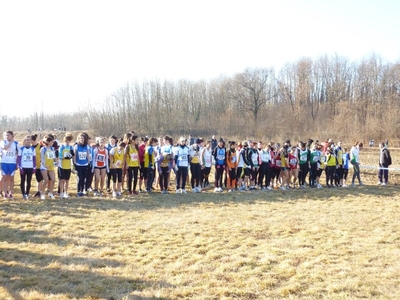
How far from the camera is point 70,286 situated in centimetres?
467

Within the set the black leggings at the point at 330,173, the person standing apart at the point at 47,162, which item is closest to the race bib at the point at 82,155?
the person standing apart at the point at 47,162

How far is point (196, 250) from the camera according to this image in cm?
621

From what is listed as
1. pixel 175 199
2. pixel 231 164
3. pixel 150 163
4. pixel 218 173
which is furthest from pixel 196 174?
pixel 175 199

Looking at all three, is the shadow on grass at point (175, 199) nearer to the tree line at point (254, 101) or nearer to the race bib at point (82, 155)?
the race bib at point (82, 155)

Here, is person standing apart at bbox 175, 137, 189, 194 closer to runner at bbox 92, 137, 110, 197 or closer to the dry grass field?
the dry grass field

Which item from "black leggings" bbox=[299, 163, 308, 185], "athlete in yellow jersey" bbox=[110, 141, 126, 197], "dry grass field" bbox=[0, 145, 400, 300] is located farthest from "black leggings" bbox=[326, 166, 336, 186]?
A: "athlete in yellow jersey" bbox=[110, 141, 126, 197]

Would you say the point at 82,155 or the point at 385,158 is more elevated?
the point at 82,155

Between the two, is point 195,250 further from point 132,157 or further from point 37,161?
point 37,161

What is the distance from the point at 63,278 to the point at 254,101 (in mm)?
56604

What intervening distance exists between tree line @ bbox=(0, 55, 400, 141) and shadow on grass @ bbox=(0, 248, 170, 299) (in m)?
45.5

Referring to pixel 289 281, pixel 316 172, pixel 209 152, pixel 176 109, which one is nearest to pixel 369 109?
pixel 176 109

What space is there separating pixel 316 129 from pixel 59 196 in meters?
43.3

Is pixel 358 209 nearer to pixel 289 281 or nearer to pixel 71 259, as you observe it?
pixel 289 281

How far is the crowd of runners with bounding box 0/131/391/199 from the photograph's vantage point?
1067 centimetres
